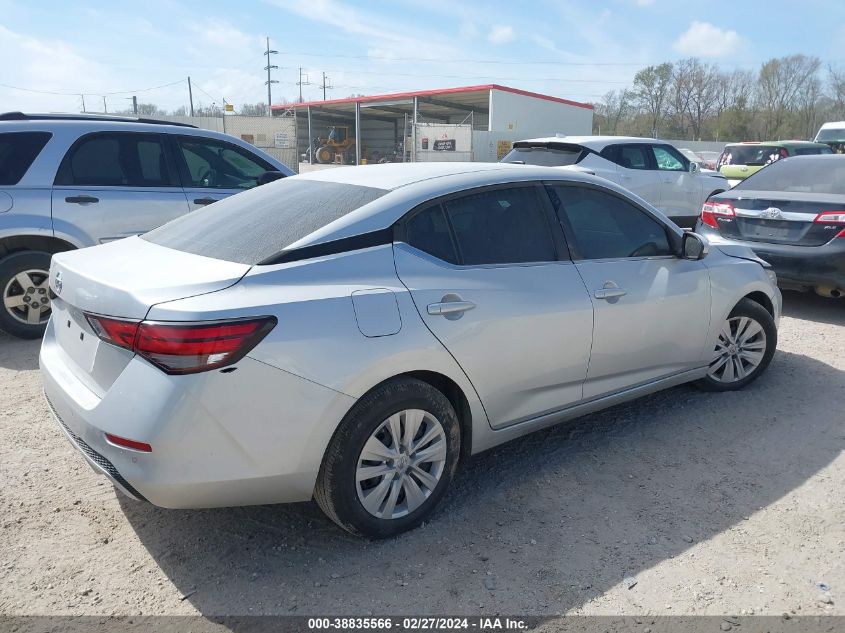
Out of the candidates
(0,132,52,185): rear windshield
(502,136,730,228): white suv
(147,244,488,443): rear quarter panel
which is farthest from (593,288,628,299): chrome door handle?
(502,136,730,228): white suv

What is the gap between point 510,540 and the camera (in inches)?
119

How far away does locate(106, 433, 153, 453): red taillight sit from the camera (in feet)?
8.02

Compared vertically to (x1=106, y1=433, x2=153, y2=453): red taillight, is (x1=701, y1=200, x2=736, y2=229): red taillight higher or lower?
higher

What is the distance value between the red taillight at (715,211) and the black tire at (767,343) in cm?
285

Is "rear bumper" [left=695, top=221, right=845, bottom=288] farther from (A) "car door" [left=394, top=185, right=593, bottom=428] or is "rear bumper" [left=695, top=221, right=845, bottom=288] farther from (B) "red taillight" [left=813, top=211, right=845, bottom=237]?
(A) "car door" [left=394, top=185, right=593, bottom=428]

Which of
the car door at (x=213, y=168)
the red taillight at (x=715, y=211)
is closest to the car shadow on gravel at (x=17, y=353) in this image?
the car door at (x=213, y=168)

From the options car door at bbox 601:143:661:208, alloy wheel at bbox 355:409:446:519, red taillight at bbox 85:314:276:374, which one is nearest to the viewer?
red taillight at bbox 85:314:276:374

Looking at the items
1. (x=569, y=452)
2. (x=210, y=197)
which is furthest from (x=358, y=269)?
(x=210, y=197)

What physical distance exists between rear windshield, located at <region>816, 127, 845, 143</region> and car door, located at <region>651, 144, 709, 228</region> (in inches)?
671

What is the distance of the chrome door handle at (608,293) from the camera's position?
3641 mm

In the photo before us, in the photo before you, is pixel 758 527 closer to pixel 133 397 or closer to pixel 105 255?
pixel 133 397

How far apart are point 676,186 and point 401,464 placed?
1003 cm

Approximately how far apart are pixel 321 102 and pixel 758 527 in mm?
41272

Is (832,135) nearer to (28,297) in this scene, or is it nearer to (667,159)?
(667,159)
